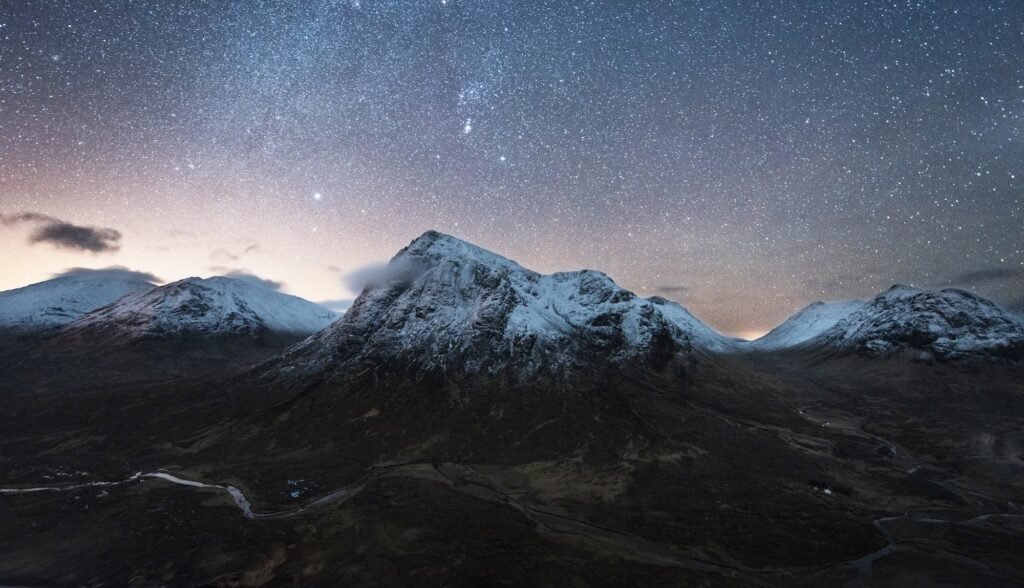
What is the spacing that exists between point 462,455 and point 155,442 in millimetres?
93090

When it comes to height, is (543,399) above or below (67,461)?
above

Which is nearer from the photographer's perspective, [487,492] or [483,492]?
[483,492]

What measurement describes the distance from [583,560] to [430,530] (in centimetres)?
2959

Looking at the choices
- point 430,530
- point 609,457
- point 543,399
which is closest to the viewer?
point 430,530

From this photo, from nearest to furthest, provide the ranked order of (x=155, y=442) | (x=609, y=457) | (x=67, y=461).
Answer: (x=67, y=461) → (x=609, y=457) → (x=155, y=442)

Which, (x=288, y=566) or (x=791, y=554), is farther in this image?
(x=791, y=554)

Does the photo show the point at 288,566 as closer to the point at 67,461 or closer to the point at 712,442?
the point at 67,461

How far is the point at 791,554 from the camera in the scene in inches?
3447

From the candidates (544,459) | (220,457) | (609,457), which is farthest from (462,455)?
(220,457)

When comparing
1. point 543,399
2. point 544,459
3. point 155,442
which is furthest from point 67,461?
point 543,399

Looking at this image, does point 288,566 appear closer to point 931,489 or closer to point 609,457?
point 609,457

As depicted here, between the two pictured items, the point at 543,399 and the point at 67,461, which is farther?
the point at 543,399

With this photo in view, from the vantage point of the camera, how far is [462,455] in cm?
14838

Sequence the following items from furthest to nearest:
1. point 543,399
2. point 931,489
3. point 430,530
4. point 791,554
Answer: point 543,399, point 931,489, point 430,530, point 791,554
